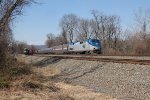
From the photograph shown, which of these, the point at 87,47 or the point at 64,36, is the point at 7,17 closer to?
the point at 87,47

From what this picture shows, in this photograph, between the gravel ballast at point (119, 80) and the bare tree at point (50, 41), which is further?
the bare tree at point (50, 41)

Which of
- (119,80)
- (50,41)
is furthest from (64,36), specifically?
(119,80)

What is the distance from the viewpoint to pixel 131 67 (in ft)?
66.7

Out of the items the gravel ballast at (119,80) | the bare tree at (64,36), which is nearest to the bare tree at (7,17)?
the gravel ballast at (119,80)

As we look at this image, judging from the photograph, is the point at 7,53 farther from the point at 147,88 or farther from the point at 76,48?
the point at 76,48

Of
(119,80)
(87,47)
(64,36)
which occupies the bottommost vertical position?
(119,80)

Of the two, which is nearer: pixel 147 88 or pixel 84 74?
pixel 147 88

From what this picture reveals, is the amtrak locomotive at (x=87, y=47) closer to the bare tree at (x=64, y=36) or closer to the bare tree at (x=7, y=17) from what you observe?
the bare tree at (x=7, y=17)

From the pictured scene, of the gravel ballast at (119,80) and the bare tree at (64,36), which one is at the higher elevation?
the bare tree at (64,36)

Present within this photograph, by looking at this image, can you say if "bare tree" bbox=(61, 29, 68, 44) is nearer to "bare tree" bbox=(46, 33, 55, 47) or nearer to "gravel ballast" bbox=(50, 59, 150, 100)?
"bare tree" bbox=(46, 33, 55, 47)

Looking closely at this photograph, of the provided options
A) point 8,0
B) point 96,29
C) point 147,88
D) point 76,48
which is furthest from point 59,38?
point 147,88

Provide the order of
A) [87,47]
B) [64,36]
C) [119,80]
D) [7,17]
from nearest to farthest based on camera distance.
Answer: [119,80] < [7,17] < [87,47] < [64,36]

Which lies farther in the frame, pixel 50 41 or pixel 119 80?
pixel 50 41

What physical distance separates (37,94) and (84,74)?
30.4ft
